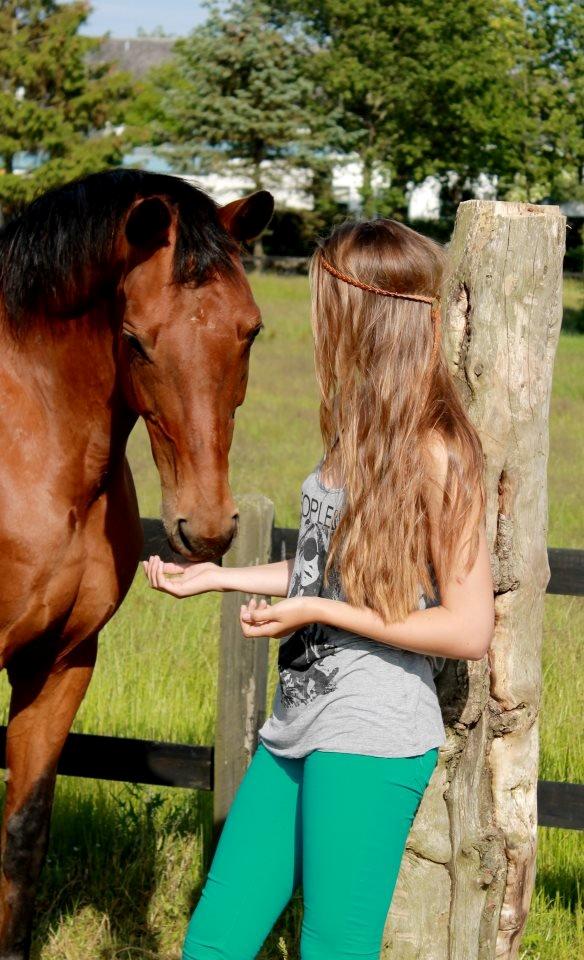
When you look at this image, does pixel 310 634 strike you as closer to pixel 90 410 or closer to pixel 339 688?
pixel 339 688

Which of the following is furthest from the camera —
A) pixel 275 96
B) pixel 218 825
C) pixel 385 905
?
pixel 275 96

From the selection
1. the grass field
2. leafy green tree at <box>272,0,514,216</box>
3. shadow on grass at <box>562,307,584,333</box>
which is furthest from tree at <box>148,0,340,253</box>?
the grass field

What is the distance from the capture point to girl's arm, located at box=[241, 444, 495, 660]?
196 centimetres

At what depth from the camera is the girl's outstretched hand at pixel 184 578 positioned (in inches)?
84.8

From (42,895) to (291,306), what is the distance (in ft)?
63.5

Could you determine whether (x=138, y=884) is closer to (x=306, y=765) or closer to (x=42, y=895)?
(x=42, y=895)

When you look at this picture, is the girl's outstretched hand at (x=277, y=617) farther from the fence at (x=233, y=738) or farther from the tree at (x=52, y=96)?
the tree at (x=52, y=96)

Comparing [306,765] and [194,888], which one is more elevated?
[306,765]

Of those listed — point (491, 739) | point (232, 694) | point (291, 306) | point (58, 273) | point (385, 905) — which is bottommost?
point (291, 306)

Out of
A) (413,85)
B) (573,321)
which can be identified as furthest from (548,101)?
(573,321)

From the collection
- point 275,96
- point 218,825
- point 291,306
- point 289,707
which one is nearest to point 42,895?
point 218,825

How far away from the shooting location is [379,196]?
120 feet

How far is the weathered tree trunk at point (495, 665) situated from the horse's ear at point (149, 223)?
64 cm

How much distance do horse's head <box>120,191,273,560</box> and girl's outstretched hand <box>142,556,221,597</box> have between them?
1.2 inches
